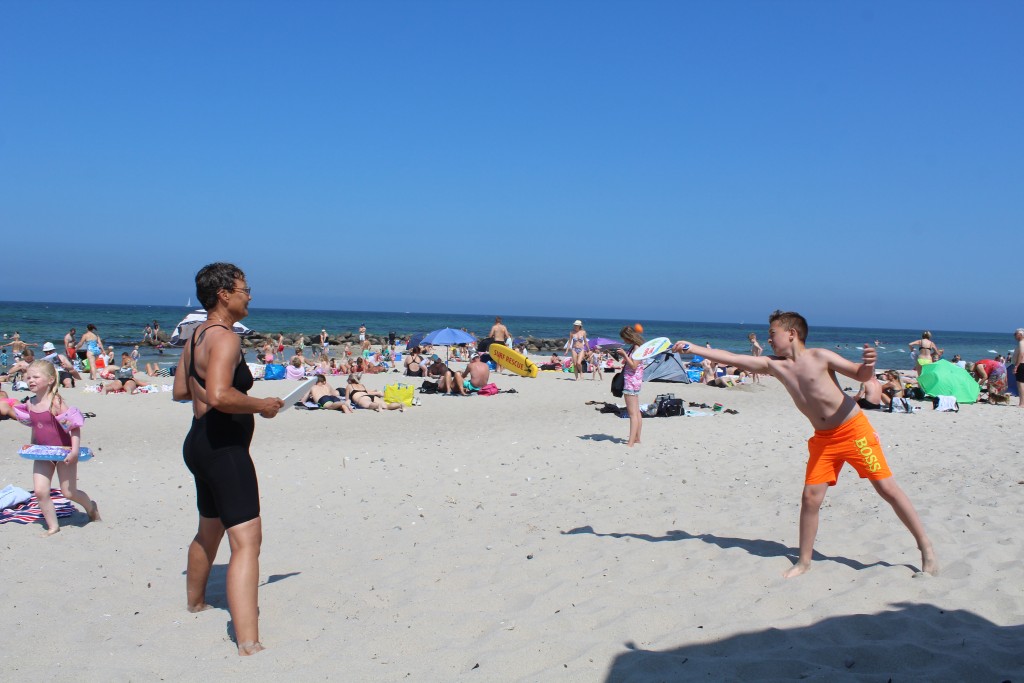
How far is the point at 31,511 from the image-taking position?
20.1 ft

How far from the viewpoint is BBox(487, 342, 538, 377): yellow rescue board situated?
21.5 metres

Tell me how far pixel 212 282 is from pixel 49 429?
294cm

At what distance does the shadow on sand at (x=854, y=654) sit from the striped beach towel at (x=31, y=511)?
192 inches

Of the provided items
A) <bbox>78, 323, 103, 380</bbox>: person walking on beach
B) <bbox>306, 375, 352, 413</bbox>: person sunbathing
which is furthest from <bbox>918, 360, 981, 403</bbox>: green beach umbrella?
<bbox>78, 323, 103, 380</bbox>: person walking on beach

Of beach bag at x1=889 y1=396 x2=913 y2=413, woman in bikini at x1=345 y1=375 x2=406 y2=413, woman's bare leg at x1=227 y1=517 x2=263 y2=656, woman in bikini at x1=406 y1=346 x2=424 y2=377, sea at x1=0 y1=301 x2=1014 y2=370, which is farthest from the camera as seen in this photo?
sea at x1=0 y1=301 x2=1014 y2=370

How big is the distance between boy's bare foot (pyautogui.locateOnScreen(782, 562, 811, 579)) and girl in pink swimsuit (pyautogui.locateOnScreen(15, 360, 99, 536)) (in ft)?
16.2

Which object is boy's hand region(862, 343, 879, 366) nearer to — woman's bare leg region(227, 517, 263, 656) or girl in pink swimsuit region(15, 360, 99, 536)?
woman's bare leg region(227, 517, 263, 656)

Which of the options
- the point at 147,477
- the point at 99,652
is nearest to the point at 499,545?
the point at 99,652

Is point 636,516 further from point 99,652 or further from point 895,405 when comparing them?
point 895,405

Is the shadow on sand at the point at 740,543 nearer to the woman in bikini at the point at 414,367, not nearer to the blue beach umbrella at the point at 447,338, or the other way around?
the woman in bikini at the point at 414,367

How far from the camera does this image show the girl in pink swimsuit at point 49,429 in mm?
5676

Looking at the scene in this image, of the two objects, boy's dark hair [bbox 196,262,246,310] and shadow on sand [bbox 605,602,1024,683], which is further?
boy's dark hair [bbox 196,262,246,310]

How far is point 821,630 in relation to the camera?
12.2ft

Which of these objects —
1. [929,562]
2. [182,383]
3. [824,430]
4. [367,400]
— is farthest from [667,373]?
[182,383]
